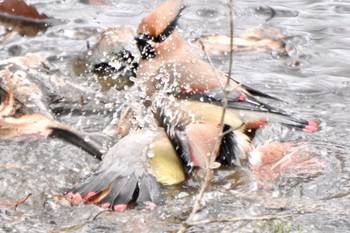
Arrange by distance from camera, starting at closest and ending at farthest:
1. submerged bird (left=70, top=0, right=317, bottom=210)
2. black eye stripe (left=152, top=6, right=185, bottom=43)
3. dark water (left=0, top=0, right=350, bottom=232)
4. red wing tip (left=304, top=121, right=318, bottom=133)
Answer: dark water (left=0, top=0, right=350, bottom=232) < submerged bird (left=70, top=0, right=317, bottom=210) < red wing tip (left=304, top=121, right=318, bottom=133) < black eye stripe (left=152, top=6, right=185, bottom=43)

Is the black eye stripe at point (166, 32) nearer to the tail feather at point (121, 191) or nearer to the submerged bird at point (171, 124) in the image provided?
the submerged bird at point (171, 124)

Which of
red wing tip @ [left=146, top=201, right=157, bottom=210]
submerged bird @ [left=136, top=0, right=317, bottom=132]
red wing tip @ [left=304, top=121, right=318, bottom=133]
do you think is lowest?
red wing tip @ [left=304, top=121, right=318, bottom=133]

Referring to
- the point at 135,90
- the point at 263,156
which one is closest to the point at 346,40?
the point at 135,90

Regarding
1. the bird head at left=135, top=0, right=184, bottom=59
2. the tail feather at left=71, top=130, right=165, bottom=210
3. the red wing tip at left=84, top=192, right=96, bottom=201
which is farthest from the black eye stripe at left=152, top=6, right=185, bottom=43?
the red wing tip at left=84, top=192, right=96, bottom=201

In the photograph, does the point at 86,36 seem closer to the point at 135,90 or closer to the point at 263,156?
the point at 135,90

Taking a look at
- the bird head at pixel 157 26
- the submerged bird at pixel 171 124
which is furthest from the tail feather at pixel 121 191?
the bird head at pixel 157 26

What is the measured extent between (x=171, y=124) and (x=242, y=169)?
20.6 inches

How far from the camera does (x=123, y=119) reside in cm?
469

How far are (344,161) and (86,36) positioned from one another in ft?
8.82

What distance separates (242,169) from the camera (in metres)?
4.31

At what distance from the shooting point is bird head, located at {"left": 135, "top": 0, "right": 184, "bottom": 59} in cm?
513

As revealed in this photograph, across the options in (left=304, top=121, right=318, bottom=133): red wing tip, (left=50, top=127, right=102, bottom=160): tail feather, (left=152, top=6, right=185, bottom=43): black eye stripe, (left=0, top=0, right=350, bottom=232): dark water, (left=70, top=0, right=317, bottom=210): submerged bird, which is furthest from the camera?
(left=152, top=6, right=185, bottom=43): black eye stripe

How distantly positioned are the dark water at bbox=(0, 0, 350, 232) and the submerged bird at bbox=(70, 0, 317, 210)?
0.39ft

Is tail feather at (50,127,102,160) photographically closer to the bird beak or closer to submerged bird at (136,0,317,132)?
submerged bird at (136,0,317,132)
